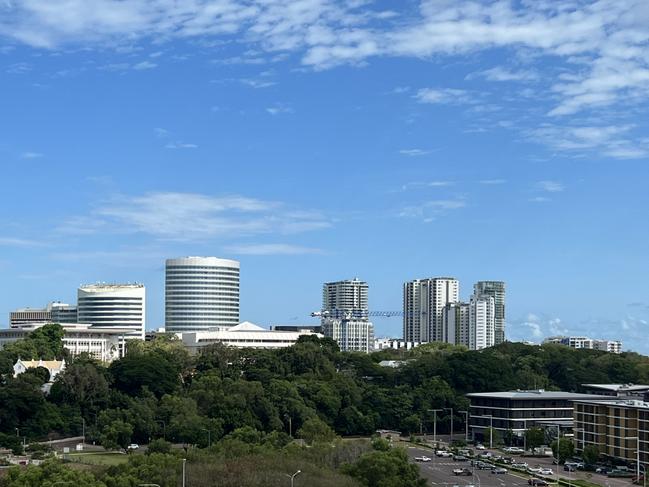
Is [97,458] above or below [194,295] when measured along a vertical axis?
below

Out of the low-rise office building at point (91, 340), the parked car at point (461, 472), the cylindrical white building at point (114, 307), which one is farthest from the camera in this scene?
the cylindrical white building at point (114, 307)

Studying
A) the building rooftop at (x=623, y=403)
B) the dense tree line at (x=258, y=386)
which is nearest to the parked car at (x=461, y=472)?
the building rooftop at (x=623, y=403)

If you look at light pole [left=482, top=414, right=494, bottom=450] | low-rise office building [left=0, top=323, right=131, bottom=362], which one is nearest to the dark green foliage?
light pole [left=482, top=414, right=494, bottom=450]

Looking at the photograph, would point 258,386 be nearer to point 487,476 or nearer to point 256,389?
point 256,389

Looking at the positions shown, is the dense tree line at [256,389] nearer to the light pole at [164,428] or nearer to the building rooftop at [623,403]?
the light pole at [164,428]

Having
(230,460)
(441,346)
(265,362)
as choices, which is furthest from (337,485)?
(441,346)

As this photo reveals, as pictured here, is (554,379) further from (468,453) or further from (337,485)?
(337,485)

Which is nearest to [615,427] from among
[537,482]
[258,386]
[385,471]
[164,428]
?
[537,482]
